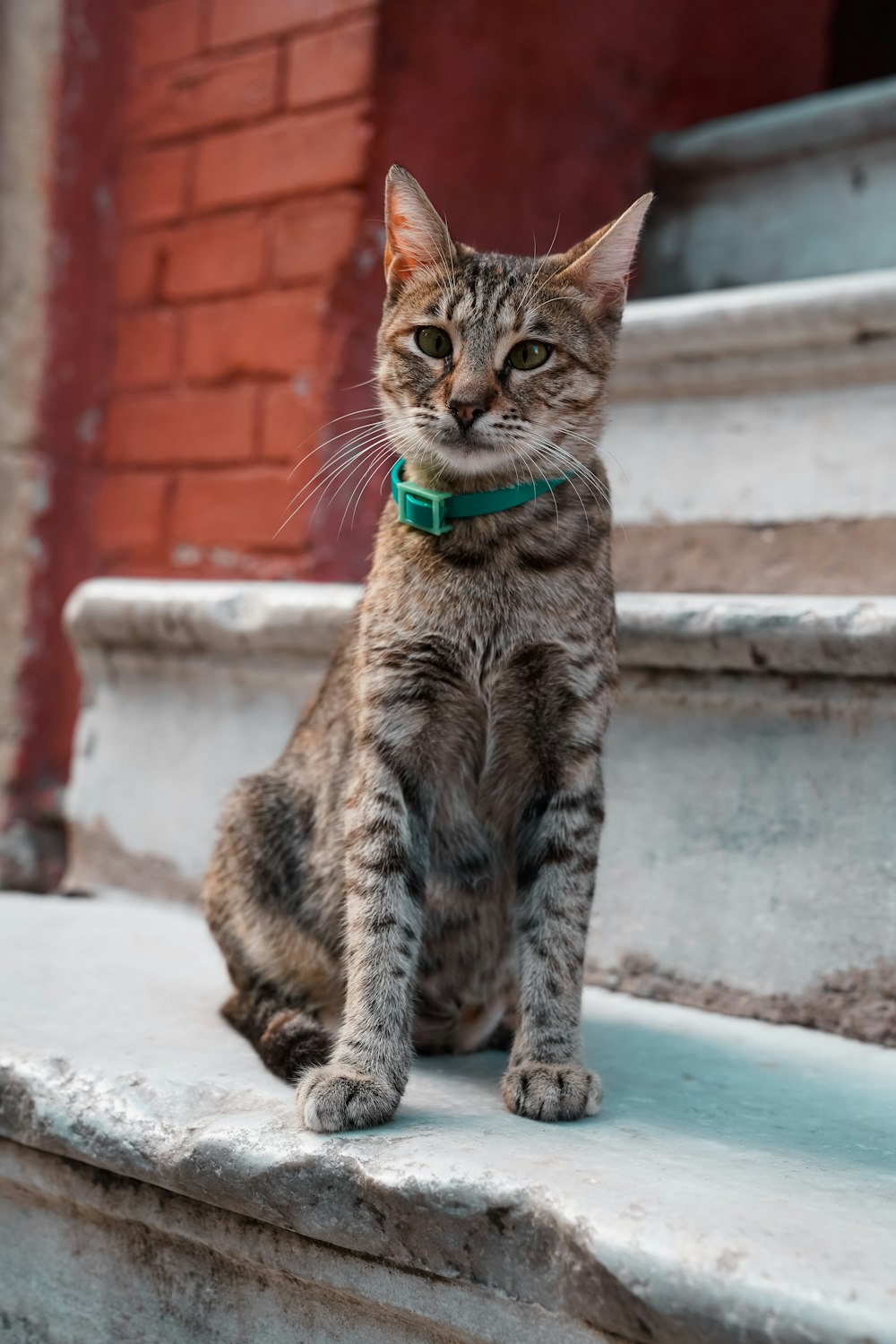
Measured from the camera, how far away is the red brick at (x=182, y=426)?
7.66 feet

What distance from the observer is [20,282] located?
2.54m

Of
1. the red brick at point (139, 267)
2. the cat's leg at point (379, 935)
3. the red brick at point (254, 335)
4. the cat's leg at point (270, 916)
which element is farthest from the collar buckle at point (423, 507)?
the red brick at point (139, 267)

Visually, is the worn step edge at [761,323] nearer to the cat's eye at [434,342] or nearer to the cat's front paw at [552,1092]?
the cat's eye at [434,342]

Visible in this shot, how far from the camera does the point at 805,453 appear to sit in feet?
6.53

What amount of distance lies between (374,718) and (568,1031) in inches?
15.8

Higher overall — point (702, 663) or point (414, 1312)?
point (702, 663)

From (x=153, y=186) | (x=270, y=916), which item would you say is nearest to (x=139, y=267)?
(x=153, y=186)

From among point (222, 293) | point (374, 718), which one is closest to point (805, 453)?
point (374, 718)

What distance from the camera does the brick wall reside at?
87.8 inches

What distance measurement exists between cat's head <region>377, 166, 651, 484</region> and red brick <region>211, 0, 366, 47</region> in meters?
0.91

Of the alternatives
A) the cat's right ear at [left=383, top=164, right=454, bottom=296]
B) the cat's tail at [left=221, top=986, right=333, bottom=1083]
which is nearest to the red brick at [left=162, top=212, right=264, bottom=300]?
the cat's right ear at [left=383, top=164, right=454, bottom=296]

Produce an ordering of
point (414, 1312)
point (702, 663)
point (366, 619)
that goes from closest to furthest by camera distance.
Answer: point (414, 1312), point (366, 619), point (702, 663)

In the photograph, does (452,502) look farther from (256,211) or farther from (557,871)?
(256,211)

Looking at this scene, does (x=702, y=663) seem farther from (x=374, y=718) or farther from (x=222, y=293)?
(x=222, y=293)
